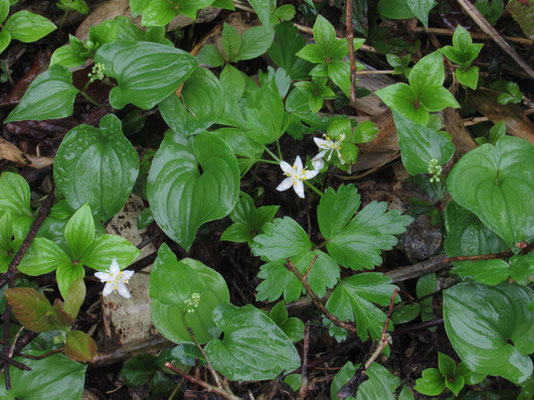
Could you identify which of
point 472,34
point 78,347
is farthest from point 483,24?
point 78,347

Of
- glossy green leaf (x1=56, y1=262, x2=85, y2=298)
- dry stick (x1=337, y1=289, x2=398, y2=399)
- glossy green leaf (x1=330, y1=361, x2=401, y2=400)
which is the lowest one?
glossy green leaf (x1=330, y1=361, x2=401, y2=400)

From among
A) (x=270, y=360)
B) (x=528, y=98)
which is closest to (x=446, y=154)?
(x=528, y=98)

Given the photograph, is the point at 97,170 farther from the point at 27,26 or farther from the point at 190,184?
the point at 27,26

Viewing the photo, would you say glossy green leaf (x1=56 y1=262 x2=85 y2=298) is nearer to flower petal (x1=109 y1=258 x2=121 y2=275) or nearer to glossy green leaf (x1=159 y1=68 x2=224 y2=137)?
flower petal (x1=109 y1=258 x2=121 y2=275)

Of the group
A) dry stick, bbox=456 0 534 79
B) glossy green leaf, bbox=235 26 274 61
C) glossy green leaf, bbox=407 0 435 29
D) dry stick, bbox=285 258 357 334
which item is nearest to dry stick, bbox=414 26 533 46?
dry stick, bbox=456 0 534 79

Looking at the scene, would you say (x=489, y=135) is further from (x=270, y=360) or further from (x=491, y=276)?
(x=270, y=360)
